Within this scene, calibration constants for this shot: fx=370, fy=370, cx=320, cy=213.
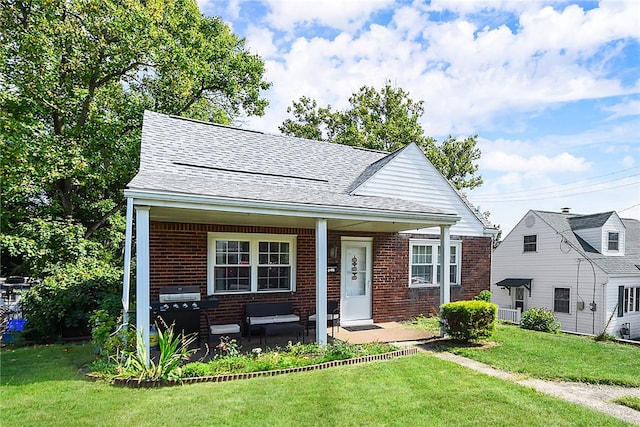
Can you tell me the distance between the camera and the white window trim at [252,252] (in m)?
9.12

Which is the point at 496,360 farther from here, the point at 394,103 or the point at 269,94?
the point at 394,103

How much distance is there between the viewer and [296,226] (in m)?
9.86

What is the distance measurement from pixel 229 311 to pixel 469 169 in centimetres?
2604

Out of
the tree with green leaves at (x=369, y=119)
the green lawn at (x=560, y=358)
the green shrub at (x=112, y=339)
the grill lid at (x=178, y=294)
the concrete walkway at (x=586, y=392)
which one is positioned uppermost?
the tree with green leaves at (x=369, y=119)

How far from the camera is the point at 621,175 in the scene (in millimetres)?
26594

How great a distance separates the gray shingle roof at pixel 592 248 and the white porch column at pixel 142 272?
19870 mm

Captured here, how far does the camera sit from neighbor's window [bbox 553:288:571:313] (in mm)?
18844

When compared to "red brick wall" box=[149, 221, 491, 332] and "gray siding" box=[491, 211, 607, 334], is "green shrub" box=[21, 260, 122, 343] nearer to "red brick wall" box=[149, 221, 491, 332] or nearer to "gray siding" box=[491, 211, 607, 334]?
"red brick wall" box=[149, 221, 491, 332]

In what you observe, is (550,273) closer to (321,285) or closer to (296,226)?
(296,226)

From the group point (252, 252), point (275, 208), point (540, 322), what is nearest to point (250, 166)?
point (252, 252)

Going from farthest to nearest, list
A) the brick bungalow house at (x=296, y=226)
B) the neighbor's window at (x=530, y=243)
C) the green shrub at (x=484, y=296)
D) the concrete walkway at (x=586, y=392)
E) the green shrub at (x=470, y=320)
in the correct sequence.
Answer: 1. the neighbor's window at (x=530, y=243)
2. the green shrub at (x=484, y=296)
3. the green shrub at (x=470, y=320)
4. the brick bungalow house at (x=296, y=226)
5. the concrete walkway at (x=586, y=392)

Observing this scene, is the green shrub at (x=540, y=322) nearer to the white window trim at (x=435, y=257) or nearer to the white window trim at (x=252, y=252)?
the white window trim at (x=435, y=257)

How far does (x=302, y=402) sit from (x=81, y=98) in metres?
13.3

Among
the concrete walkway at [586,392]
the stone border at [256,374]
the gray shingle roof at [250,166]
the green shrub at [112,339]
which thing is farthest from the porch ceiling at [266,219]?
the concrete walkway at [586,392]
